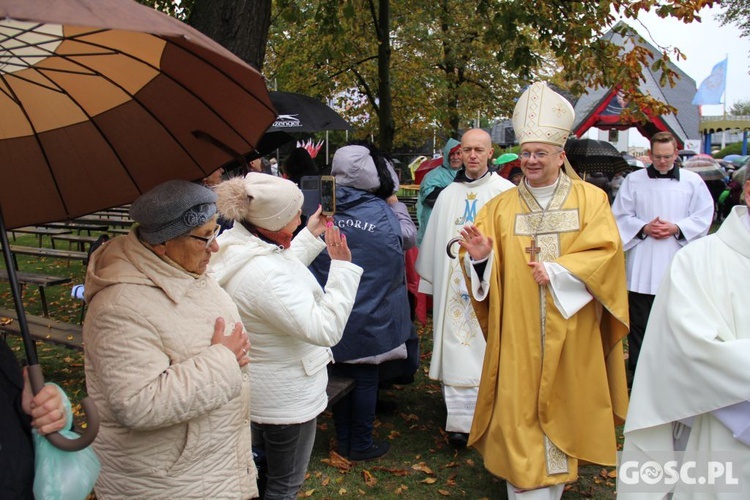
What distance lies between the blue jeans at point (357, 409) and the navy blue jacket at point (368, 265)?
143mm

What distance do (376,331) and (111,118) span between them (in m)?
2.27

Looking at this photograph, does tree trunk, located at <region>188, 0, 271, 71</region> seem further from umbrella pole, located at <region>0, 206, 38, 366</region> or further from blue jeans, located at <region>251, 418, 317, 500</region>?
umbrella pole, located at <region>0, 206, 38, 366</region>

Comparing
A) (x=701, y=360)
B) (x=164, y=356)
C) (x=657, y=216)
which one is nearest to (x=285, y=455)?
(x=164, y=356)

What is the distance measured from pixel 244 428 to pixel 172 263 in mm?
638

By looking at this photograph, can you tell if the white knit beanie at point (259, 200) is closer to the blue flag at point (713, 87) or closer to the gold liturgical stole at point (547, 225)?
the gold liturgical stole at point (547, 225)

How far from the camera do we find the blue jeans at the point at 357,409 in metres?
4.14

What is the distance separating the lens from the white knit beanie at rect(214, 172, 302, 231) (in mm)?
2613

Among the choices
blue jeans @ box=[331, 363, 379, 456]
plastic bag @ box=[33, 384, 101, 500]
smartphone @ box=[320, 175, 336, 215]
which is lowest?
blue jeans @ box=[331, 363, 379, 456]

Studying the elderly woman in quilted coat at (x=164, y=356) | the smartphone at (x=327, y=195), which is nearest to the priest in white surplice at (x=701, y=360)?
the elderly woman in quilted coat at (x=164, y=356)

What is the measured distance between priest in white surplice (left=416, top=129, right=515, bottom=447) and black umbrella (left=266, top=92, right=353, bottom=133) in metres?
2.05

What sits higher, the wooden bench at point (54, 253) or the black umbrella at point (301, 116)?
the black umbrella at point (301, 116)

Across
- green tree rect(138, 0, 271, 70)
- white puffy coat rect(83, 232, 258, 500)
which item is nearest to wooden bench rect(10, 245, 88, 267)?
green tree rect(138, 0, 271, 70)

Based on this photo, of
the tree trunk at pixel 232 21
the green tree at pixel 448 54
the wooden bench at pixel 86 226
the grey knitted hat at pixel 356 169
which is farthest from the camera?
the wooden bench at pixel 86 226

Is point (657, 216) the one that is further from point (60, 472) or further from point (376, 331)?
point (60, 472)
